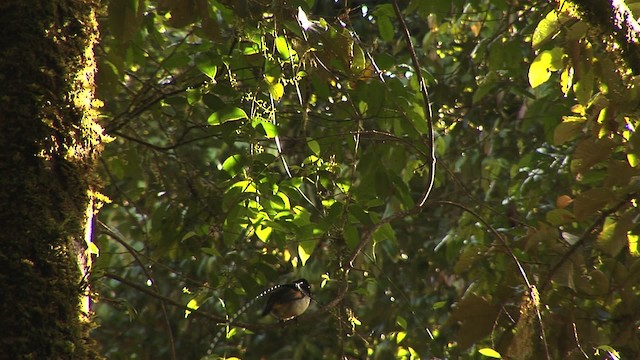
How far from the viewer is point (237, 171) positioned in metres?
2.60

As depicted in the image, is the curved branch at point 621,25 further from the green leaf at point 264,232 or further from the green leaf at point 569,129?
the green leaf at point 264,232

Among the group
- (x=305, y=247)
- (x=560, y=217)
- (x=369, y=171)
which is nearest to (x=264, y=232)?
(x=305, y=247)

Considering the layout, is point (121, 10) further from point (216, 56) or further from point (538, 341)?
point (538, 341)

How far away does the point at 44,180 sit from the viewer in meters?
1.47

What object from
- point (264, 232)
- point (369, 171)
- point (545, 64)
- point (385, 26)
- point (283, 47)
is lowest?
point (264, 232)

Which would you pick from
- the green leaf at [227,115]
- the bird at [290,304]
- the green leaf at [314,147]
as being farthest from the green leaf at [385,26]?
the bird at [290,304]

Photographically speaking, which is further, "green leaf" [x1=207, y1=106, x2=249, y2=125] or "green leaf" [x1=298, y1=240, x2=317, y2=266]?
"green leaf" [x1=298, y1=240, x2=317, y2=266]

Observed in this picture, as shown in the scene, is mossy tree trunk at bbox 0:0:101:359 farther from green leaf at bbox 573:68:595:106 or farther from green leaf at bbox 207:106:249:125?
green leaf at bbox 573:68:595:106

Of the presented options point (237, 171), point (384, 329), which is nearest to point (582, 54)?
point (237, 171)

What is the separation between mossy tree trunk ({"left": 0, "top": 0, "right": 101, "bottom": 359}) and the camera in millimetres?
1393

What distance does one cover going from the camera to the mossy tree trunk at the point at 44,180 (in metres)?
1.39

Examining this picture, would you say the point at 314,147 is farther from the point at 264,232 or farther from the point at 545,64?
the point at 545,64

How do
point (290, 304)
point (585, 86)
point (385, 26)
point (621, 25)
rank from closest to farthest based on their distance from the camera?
1. point (621, 25)
2. point (585, 86)
3. point (385, 26)
4. point (290, 304)

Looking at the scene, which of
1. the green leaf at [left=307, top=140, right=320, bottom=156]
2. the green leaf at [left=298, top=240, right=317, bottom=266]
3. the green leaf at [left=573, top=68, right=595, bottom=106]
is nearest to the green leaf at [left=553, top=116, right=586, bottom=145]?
the green leaf at [left=573, top=68, right=595, bottom=106]
